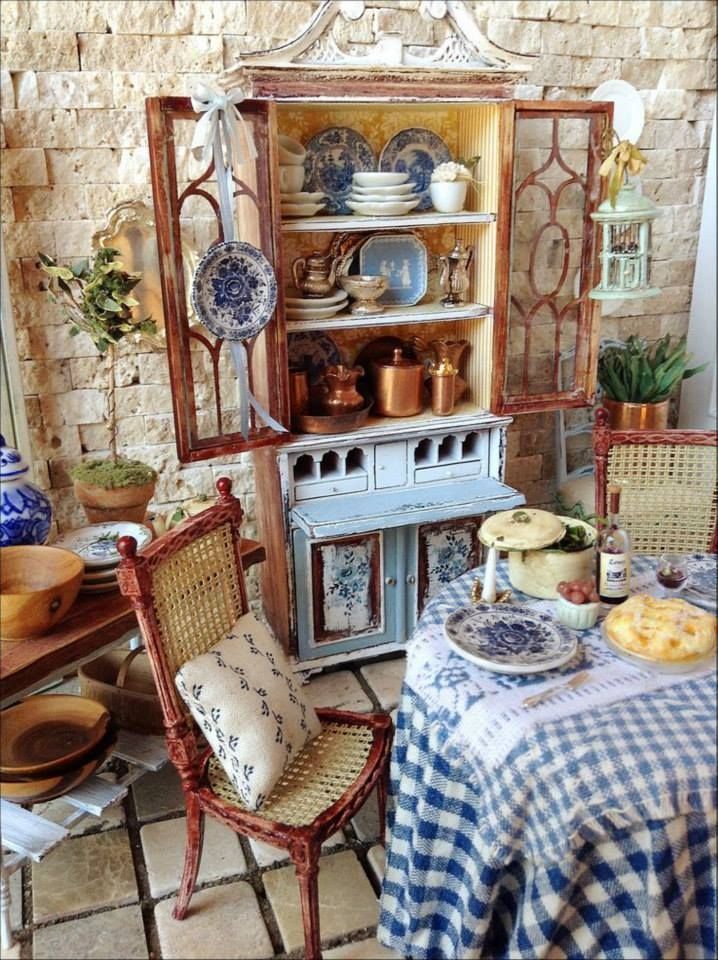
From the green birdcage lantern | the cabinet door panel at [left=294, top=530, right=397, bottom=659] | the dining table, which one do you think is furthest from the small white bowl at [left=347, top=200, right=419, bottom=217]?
the dining table

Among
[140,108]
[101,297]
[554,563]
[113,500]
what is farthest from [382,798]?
[140,108]

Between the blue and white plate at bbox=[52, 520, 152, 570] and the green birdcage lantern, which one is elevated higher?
the green birdcage lantern

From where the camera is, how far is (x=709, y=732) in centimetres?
154

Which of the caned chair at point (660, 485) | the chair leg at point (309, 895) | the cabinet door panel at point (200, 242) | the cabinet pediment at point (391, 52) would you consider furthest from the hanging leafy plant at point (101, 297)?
the chair leg at point (309, 895)

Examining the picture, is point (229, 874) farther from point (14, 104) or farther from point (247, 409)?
point (14, 104)

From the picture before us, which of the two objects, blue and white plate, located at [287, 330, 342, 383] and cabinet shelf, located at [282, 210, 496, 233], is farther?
blue and white plate, located at [287, 330, 342, 383]

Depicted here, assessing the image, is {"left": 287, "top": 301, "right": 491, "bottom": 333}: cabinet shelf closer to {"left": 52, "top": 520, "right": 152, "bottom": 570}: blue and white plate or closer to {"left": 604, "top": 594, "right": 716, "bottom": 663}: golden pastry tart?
{"left": 52, "top": 520, "right": 152, "bottom": 570}: blue and white plate

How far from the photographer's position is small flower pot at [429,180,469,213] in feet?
9.58

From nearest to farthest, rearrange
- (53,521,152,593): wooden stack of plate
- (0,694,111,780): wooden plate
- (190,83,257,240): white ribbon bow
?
(0,694,111,780): wooden plate → (53,521,152,593): wooden stack of plate → (190,83,257,240): white ribbon bow

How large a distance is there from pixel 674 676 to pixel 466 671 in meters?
0.41

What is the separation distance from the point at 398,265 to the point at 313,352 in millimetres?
446

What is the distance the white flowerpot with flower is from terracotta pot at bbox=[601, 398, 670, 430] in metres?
1.05

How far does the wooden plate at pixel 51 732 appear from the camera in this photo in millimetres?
2084

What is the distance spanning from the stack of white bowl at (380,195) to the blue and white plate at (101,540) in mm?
1279
